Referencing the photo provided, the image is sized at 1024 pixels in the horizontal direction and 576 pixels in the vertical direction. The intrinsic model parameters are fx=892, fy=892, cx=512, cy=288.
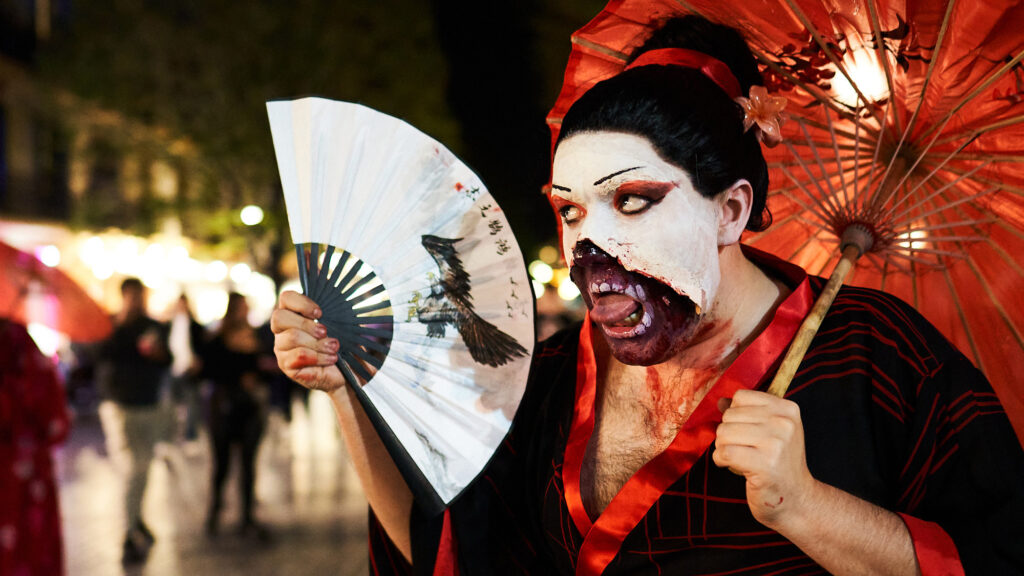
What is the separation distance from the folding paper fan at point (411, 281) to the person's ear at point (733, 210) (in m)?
0.42

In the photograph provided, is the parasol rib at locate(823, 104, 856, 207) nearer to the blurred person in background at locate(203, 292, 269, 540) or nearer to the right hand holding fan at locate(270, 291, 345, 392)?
the right hand holding fan at locate(270, 291, 345, 392)

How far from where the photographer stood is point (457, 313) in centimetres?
189

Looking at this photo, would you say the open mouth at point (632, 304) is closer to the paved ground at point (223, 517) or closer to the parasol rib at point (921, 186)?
the parasol rib at point (921, 186)

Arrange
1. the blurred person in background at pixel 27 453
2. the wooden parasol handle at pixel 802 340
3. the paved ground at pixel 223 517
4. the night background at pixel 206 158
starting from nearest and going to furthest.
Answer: the wooden parasol handle at pixel 802 340
the blurred person in background at pixel 27 453
the paved ground at pixel 223 517
the night background at pixel 206 158

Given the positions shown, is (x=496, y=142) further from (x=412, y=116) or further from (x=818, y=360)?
(x=818, y=360)

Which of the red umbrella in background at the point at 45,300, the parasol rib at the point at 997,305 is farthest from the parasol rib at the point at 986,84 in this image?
the red umbrella in background at the point at 45,300

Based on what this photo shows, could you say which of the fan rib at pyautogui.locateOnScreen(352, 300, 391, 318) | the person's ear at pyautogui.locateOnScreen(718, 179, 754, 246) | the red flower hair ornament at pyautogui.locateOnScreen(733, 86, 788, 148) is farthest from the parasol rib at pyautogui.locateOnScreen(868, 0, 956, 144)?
the fan rib at pyautogui.locateOnScreen(352, 300, 391, 318)

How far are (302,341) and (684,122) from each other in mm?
851

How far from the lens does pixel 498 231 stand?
1.88 metres

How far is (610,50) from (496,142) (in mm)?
25883

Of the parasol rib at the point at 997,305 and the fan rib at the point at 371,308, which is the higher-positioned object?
the fan rib at the point at 371,308

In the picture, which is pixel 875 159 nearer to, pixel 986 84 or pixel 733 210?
pixel 986 84

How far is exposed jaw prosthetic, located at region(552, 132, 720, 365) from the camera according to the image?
1.62 m

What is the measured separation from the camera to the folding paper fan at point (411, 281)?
1.80m
